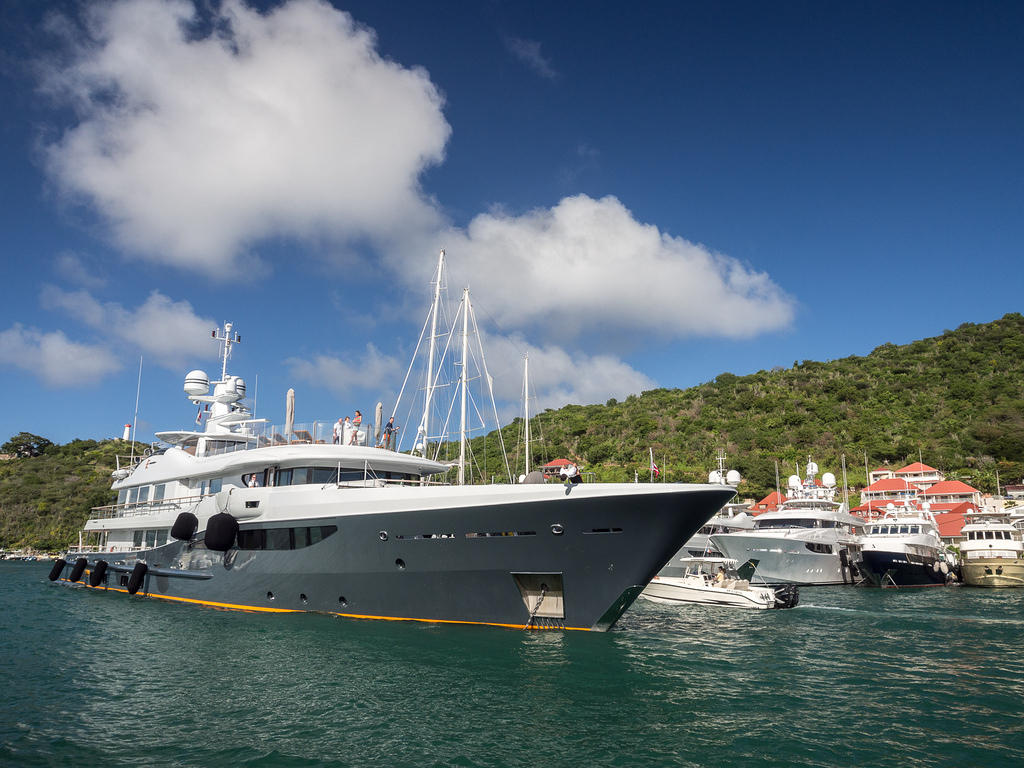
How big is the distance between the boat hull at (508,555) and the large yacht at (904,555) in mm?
26944

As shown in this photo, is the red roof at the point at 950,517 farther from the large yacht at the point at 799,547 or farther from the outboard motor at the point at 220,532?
the outboard motor at the point at 220,532

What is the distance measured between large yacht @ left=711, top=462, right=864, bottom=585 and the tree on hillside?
11009 centimetres

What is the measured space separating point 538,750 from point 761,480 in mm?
63965

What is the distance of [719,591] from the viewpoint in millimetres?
26891

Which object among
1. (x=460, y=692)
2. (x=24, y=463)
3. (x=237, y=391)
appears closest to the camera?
(x=460, y=692)

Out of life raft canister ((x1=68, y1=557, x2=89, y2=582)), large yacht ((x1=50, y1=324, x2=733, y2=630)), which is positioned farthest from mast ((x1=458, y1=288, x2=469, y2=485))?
life raft canister ((x1=68, y1=557, x2=89, y2=582))

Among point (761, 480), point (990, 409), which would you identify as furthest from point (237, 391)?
point (990, 409)

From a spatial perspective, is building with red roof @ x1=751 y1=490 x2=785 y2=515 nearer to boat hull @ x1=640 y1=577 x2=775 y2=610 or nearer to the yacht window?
boat hull @ x1=640 y1=577 x2=775 y2=610

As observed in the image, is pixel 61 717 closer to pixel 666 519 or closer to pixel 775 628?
pixel 666 519

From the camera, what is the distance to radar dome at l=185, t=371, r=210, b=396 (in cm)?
3019

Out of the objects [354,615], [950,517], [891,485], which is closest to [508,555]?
[354,615]

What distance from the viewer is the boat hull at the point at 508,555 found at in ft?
53.1

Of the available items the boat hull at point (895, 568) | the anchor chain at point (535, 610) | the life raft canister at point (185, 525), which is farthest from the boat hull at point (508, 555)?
the boat hull at point (895, 568)

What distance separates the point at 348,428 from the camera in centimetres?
2380
